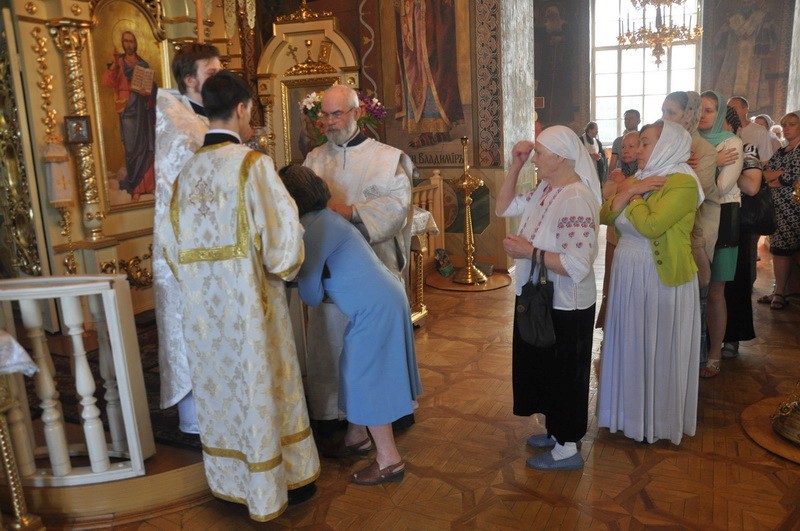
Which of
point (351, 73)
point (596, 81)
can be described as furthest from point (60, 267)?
point (596, 81)

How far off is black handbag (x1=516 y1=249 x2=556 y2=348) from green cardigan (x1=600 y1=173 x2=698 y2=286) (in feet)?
1.98

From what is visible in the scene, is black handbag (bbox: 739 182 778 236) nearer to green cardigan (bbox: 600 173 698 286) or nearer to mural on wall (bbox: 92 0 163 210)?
green cardigan (bbox: 600 173 698 286)

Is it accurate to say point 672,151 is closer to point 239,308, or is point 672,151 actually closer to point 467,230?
point 239,308

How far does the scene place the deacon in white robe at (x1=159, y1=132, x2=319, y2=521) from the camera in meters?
2.58

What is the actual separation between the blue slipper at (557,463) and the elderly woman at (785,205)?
320cm

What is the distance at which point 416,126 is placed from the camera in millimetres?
8352

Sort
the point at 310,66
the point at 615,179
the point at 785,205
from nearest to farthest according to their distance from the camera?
the point at 615,179 → the point at 785,205 → the point at 310,66

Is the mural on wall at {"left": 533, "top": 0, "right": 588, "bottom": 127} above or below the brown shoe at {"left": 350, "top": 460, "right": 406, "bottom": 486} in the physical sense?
above

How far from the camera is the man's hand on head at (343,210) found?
3.21 m

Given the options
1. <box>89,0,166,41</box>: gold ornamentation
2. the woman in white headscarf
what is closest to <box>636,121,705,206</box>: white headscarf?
the woman in white headscarf

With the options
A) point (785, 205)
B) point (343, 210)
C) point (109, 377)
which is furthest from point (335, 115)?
point (785, 205)

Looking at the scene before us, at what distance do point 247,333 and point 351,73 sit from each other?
6491 millimetres

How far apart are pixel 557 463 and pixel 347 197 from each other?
171 cm

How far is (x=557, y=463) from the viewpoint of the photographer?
130 inches
